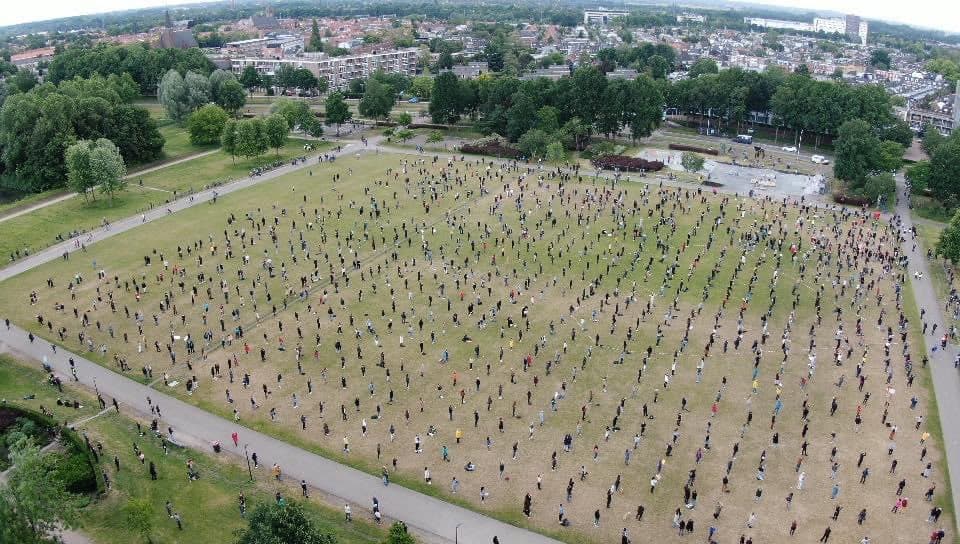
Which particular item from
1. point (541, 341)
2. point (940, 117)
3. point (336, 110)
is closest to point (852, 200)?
point (541, 341)

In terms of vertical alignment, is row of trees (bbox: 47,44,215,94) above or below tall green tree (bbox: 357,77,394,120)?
above

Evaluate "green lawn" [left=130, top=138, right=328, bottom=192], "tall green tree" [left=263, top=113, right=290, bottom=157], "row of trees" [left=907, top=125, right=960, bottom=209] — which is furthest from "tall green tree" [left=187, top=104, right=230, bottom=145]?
"row of trees" [left=907, top=125, right=960, bottom=209]

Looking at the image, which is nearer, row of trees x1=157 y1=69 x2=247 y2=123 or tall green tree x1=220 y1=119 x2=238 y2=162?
tall green tree x1=220 y1=119 x2=238 y2=162

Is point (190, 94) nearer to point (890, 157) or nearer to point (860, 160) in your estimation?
point (860, 160)

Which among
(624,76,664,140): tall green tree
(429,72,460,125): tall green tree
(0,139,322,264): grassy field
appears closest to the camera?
(0,139,322,264): grassy field

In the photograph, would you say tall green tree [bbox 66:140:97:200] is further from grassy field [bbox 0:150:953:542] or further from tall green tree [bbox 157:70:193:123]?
tall green tree [bbox 157:70:193:123]

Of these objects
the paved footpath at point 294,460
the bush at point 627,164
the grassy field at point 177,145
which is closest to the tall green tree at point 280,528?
the paved footpath at point 294,460
